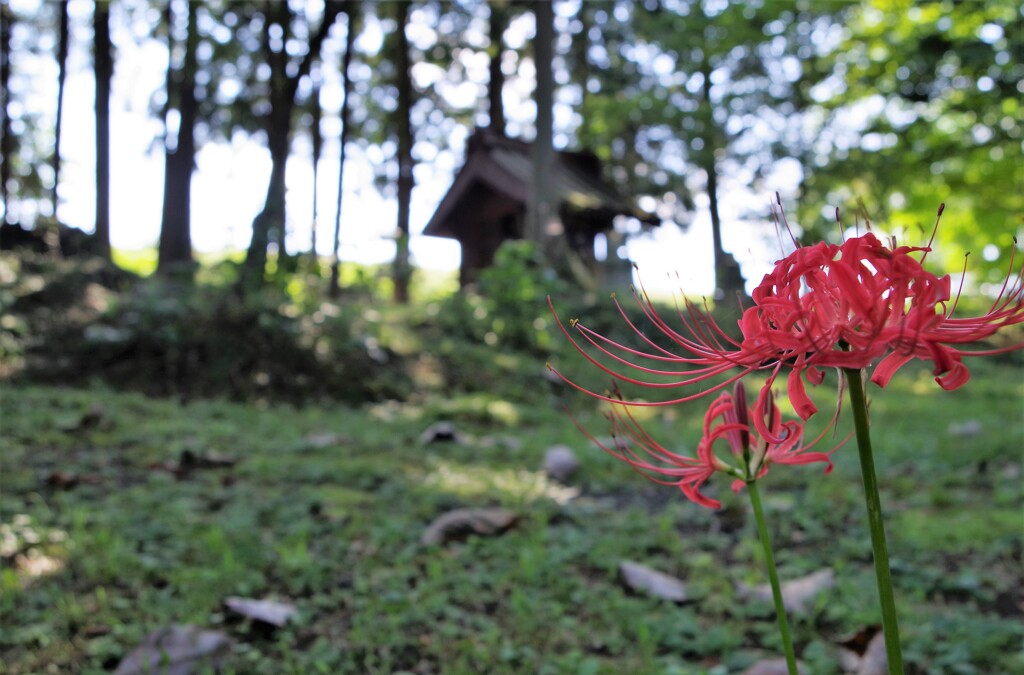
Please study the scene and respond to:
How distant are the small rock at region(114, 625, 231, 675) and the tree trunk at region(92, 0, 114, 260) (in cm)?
1182

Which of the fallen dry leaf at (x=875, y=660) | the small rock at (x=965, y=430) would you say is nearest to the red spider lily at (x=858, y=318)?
the fallen dry leaf at (x=875, y=660)

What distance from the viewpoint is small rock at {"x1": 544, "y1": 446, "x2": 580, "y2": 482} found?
4645 mm

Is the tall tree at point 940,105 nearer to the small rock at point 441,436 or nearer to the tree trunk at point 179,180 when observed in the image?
the small rock at point 441,436

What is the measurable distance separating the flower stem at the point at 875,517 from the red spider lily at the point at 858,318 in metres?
0.03

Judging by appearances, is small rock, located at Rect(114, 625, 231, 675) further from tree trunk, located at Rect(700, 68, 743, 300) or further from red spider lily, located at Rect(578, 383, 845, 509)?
tree trunk, located at Rect(700, 68, 743, 300)

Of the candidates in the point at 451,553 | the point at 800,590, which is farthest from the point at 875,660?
the point at 451,553

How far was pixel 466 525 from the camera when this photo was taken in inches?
138

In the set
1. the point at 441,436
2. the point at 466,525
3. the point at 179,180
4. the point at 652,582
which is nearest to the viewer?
the point at 652,582

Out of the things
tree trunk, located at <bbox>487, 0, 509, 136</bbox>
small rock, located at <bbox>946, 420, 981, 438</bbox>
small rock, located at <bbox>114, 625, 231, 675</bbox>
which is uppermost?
tree trunk, located at <bbox>487, 0, 509, 136</bbox>

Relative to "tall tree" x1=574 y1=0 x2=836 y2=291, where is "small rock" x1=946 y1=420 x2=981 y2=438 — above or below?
below

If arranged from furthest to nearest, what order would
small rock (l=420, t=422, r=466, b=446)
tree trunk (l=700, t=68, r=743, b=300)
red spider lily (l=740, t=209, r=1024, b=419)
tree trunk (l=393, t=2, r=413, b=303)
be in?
tree trunk (l=393, t=2, r=413, b=303) → tree trunk (l=700, t=68, r=743, b=300) → small rock (l=420, t=422, r=466, b=446) → red spider lily (l=740, t=209, r=1024, b=419)

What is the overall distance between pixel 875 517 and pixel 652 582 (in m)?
2.20

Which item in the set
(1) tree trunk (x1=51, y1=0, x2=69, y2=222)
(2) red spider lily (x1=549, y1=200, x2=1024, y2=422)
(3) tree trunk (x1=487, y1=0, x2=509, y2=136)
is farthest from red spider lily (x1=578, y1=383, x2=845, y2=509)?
(1) tree trunk (x1=51, y1=0, x2=69, y2=222)

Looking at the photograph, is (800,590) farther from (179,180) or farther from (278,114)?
(179,180)
